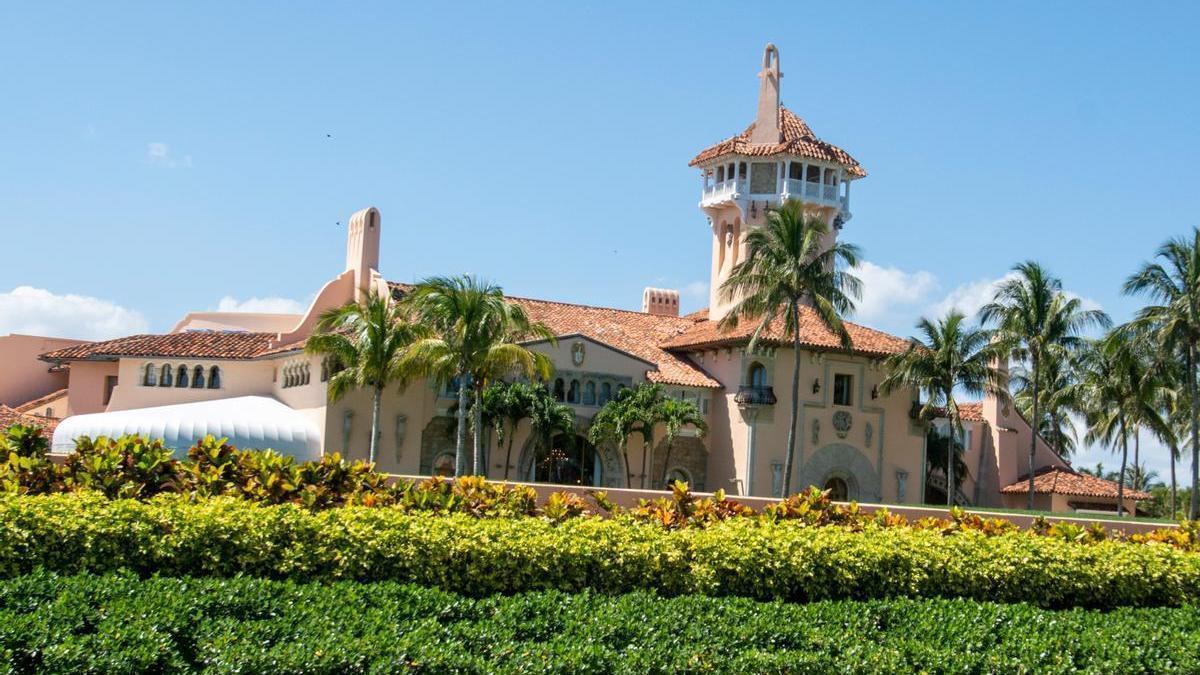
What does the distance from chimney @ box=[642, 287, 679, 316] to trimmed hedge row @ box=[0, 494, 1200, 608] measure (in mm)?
41371

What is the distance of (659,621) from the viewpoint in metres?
14.9

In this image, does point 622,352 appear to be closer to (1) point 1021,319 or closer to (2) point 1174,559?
(1) point 1021,319

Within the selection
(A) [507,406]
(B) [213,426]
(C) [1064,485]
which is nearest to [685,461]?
(A) [507,406]

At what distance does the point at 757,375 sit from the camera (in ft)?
161

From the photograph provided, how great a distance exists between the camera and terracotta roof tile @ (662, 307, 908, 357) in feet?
158

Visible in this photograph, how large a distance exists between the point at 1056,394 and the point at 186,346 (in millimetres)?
35582

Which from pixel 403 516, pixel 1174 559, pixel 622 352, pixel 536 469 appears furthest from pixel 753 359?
pixel 403 516

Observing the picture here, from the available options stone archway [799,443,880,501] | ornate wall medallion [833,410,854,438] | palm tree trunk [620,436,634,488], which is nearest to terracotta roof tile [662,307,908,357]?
ornate wall medallion [833,410,854,438]

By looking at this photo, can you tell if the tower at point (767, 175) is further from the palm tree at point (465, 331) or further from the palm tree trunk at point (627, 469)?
the palm tree at point (465, 331)

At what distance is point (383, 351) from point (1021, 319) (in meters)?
24.9

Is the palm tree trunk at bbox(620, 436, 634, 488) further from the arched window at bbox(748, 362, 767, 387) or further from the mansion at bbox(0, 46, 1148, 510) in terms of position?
the arched window at bbox(748, 362, 767, 387)

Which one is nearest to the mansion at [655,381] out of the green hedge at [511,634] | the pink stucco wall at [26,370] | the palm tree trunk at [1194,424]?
the pink stucco wall at [26,370]

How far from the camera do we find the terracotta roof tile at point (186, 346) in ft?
157

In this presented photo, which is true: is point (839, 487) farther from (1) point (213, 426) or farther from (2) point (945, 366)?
(1) point (213, 426)
